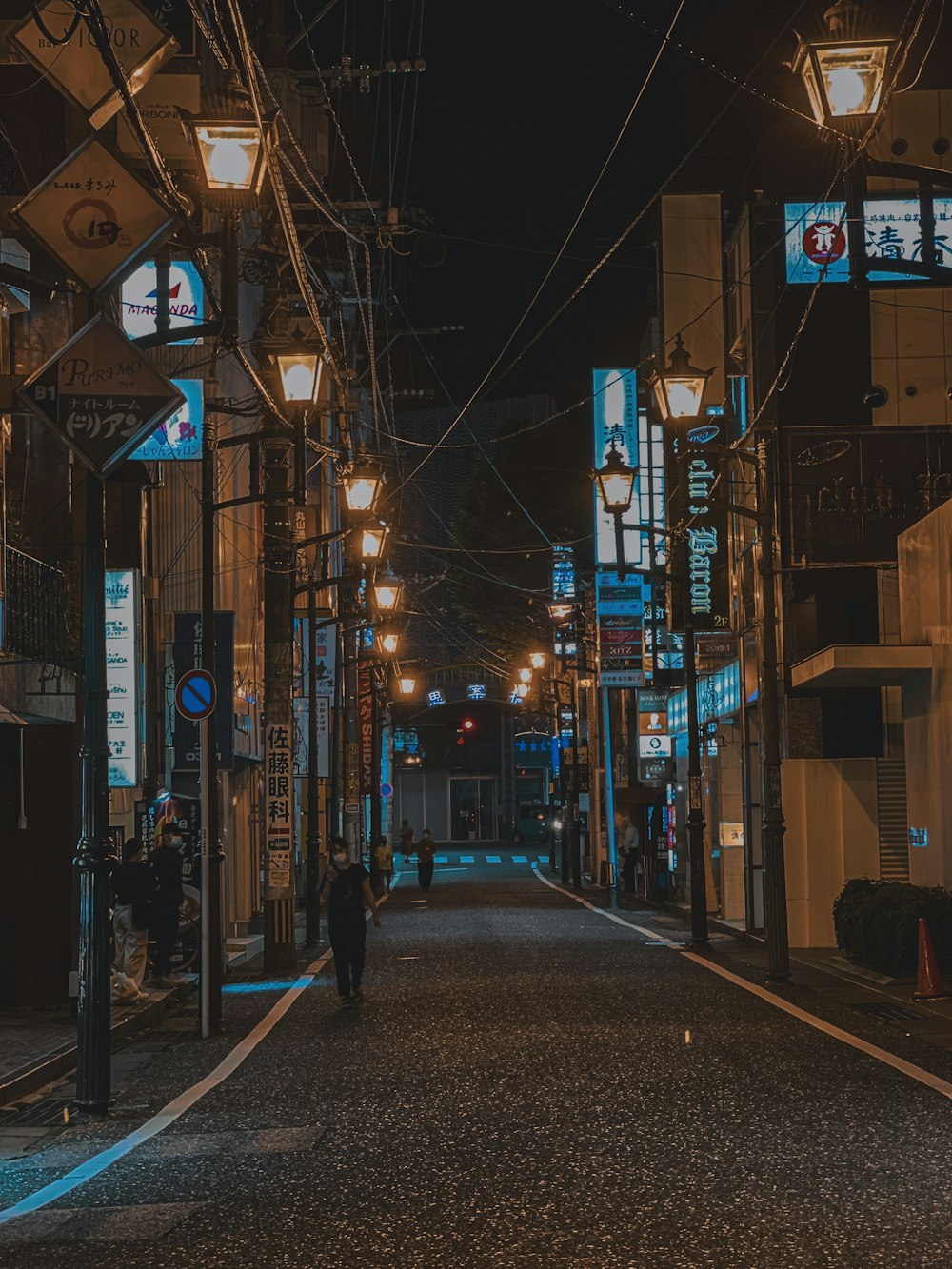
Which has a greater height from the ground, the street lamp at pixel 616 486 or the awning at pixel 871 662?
the street lamp at pixel 616 486

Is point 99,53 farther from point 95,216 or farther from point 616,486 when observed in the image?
point 616,486

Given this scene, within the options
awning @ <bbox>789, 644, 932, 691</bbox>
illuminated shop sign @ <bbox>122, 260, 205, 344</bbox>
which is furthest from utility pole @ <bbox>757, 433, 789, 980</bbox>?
illuminated shop sign @ <bbox>122, 260, 205, 344</bbox>

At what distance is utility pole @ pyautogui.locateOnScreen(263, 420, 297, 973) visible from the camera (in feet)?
79.2

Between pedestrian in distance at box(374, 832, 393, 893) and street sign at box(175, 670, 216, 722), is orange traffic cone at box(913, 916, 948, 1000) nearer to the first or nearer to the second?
street sign at box(175, 670, 216, 722)

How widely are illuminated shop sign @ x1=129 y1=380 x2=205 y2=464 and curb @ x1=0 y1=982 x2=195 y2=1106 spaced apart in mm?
7564

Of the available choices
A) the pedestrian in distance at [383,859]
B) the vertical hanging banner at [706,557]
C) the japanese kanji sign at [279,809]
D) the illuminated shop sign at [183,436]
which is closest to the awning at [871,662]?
the vertical hanging banner at [706,557]

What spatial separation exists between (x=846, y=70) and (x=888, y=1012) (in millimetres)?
10122

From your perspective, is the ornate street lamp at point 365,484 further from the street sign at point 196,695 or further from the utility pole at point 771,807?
the street sign at point 196,695

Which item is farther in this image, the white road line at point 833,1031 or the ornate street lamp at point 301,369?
the ornate street lamp at point 301,369

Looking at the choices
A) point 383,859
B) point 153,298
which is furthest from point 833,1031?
point 383,859

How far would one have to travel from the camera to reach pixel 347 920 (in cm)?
1928

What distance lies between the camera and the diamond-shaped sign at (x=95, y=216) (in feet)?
39.9

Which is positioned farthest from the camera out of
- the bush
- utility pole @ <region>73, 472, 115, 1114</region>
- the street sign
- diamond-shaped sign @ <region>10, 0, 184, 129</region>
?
the bush

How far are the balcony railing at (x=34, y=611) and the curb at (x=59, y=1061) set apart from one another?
412cm
